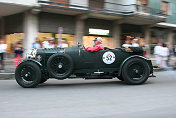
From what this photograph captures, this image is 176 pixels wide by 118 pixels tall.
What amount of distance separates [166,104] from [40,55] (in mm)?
3744

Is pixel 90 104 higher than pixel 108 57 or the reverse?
the reverse

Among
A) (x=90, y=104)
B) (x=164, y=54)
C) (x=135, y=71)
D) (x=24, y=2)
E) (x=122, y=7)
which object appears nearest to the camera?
(x=90, y=104)

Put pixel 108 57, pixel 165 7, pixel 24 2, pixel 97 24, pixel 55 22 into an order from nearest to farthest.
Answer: pixel 108 57, pixel 24 2, pixel 55 22, pixel 97 24, pixel 165 7

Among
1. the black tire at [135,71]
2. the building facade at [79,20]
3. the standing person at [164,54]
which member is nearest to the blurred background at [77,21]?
the building facade at [79,20]

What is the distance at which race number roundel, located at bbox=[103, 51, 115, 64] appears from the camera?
21.4 ft

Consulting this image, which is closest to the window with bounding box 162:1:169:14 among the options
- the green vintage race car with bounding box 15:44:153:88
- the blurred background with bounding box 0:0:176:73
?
the blurred background with bounding box 0:0:176:73

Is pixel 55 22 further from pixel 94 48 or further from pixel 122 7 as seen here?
pixel 94 48

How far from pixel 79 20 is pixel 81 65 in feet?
30.9

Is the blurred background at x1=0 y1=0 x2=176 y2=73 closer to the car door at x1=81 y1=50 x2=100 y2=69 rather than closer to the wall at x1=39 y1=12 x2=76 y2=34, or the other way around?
the wall at x1=39 y1=12 x2=76 y2=34

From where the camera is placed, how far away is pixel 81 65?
6.41 metres

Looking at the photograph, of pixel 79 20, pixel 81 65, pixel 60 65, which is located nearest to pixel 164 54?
pixel 79 20

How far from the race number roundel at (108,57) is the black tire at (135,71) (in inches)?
16.9

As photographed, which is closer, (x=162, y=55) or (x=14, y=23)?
(x=162, y=55)

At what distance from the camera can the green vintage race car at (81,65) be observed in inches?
244
